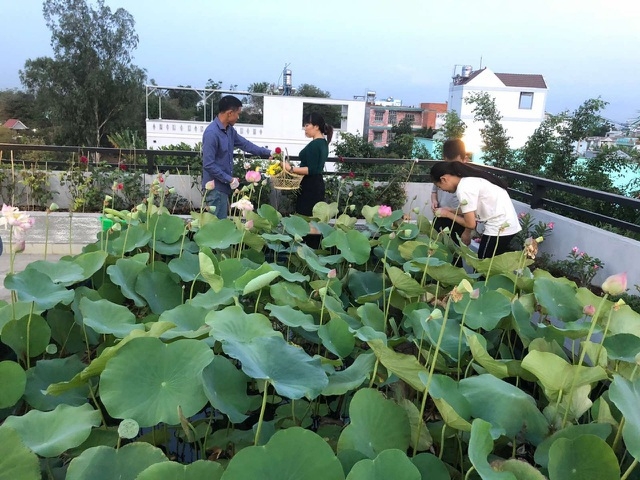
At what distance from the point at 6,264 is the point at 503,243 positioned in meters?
3.77

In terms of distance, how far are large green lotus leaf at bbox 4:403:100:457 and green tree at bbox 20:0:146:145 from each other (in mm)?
22832

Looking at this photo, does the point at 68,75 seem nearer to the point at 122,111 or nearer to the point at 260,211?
the point at 122,111

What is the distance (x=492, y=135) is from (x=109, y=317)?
7037 mm

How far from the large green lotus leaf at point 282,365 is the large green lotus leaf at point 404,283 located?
54 cm

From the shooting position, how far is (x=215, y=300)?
1.24 metres

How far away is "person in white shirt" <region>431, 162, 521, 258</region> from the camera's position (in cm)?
255

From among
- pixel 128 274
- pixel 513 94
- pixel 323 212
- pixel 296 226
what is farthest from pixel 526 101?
pixel 128 274

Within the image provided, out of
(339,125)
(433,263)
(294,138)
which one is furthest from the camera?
(339,125)

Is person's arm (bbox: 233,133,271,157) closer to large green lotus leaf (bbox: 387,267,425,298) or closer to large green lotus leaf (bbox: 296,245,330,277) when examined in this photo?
large green lotus leaf (bbox: 296,245,330,277)

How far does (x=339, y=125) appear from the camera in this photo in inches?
1104

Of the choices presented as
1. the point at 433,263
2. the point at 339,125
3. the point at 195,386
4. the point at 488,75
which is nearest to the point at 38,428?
the point at 195,386

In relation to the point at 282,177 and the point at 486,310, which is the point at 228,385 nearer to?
the point at 486,310

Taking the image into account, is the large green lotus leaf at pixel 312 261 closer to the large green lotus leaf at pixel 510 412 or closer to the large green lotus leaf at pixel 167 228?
the large green lotus leaf at pixel 167 228

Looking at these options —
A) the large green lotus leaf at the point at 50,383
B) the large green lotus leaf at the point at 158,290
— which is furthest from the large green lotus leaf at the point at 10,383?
the large green lotus leaf at the point at 158,290
